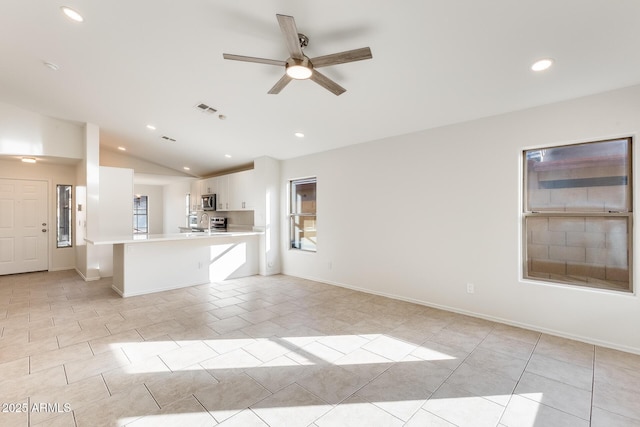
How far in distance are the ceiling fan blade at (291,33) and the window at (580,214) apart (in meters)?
2.90

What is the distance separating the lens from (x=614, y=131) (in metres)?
2.80

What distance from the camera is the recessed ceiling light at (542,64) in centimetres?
250

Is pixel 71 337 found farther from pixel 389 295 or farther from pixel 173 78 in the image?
pixel 389 295

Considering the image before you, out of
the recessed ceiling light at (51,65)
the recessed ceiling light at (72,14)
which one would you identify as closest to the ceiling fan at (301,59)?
the recessed ceiling light at (72,14)

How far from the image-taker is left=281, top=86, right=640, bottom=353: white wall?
2885 mm

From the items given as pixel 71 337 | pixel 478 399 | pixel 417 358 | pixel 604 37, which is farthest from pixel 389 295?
pixel 71 337

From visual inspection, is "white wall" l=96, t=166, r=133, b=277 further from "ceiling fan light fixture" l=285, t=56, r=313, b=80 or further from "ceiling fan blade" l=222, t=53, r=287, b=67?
"ceiling fan light fixture" l=285, t=56, r=313, b=80

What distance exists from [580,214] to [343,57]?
2976 mm

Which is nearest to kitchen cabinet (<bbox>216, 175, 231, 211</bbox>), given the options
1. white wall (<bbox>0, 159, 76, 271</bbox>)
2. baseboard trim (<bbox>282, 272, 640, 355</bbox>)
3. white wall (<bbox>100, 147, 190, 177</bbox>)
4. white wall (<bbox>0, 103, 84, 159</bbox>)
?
white wall (<bbox>100, 147, 190, 177</bbox>)

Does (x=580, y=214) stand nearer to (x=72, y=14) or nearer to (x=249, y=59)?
(x=249, y=59)

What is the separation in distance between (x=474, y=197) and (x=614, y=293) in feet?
5.19

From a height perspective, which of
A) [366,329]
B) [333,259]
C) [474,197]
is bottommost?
[366,329]

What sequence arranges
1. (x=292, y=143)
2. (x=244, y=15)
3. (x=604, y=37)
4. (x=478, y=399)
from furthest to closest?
1. (x=292, y=143)
2. (x=244, y=15)
3. (x=604, y=37)
4. (x=478, y=399)

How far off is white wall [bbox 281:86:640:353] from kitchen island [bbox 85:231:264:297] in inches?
74.2
